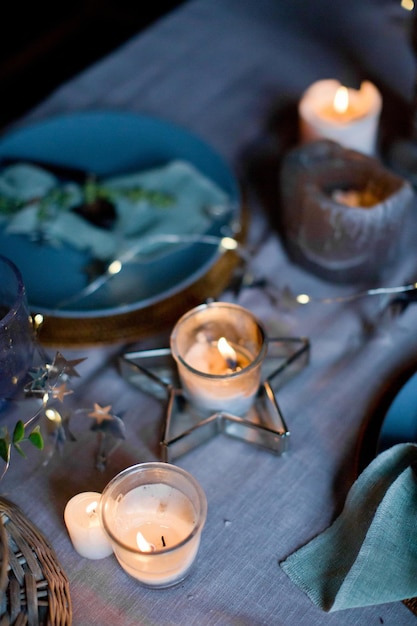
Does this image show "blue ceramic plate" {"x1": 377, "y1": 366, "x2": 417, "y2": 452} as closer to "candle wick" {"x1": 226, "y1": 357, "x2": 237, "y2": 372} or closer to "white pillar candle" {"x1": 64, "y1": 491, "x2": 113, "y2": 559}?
"candle wick" {"x1": 226, "y1": 357, "x2": 237, "y2": 372}

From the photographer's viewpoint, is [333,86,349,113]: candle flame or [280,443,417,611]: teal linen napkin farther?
[333,86,349,113]: candle flame

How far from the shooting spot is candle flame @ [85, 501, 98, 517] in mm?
603

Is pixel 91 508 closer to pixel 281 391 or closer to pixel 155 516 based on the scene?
pixel 155 516

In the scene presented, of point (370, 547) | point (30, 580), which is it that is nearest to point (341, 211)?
point (370, 547)

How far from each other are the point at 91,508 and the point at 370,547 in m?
0.24

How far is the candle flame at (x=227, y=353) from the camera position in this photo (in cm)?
68

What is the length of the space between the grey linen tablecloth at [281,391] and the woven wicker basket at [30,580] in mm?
25

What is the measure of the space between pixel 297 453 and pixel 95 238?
37cm

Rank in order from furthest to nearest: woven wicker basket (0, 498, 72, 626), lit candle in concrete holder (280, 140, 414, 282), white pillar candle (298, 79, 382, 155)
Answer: white pillar candle (298, 79, 382, 155) → lit candle in concrete holder (280, 140, 414, 282) → woven wicker basket (0, 498, 72, 626)

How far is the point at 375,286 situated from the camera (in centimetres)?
83

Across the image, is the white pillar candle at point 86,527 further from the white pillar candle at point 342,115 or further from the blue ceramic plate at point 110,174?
the white pillar candle at point 342,115

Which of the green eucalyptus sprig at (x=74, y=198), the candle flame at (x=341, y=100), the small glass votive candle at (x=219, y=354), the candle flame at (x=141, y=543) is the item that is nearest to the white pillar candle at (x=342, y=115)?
the candle flame at (x=341, y=100)

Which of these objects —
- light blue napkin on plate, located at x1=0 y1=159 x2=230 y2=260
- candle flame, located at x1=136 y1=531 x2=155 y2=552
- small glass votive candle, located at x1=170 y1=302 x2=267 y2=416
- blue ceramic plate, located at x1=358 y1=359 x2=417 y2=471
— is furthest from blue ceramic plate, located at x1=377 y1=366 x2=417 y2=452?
light blue napkin on plate, located at x1=0 y1=159 x2=230 y2=260

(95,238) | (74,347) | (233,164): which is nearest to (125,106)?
(233,164)
